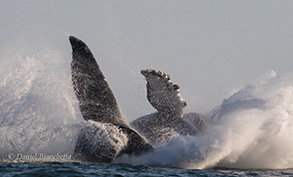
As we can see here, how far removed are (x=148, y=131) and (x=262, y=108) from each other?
15.0 feet

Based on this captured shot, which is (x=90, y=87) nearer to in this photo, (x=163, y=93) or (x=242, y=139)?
(x=163, y=93)

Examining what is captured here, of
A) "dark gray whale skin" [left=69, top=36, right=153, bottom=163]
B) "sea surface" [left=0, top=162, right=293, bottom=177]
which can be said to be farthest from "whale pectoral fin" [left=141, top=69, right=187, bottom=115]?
"sea surface" [left=0, top=162, right=293, bottom=177]

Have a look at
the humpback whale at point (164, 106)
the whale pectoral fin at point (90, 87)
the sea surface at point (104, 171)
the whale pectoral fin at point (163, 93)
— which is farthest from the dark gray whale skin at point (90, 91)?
the sea surface at point (104, 171)

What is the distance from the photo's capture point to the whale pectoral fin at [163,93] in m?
17.5

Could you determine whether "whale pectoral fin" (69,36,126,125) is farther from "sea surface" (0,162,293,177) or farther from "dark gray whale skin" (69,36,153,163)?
"sea surface" (0,162,293,177)

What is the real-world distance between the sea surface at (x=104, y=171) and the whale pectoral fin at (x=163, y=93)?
3.57m

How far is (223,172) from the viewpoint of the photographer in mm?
14094

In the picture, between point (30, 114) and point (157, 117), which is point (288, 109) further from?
point (30, 114)

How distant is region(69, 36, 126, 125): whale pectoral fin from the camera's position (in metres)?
16.3

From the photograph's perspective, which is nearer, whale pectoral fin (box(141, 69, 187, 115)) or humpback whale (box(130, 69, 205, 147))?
humpback whale (box(130, 69, 205, 147))

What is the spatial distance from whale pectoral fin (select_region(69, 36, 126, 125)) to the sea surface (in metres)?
2.51

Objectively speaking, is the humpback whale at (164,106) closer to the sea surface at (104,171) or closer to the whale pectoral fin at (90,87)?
the whale pectoral fin at (90,87)

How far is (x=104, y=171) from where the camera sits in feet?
42.2

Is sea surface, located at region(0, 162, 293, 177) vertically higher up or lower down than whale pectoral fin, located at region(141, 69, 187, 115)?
lower down
